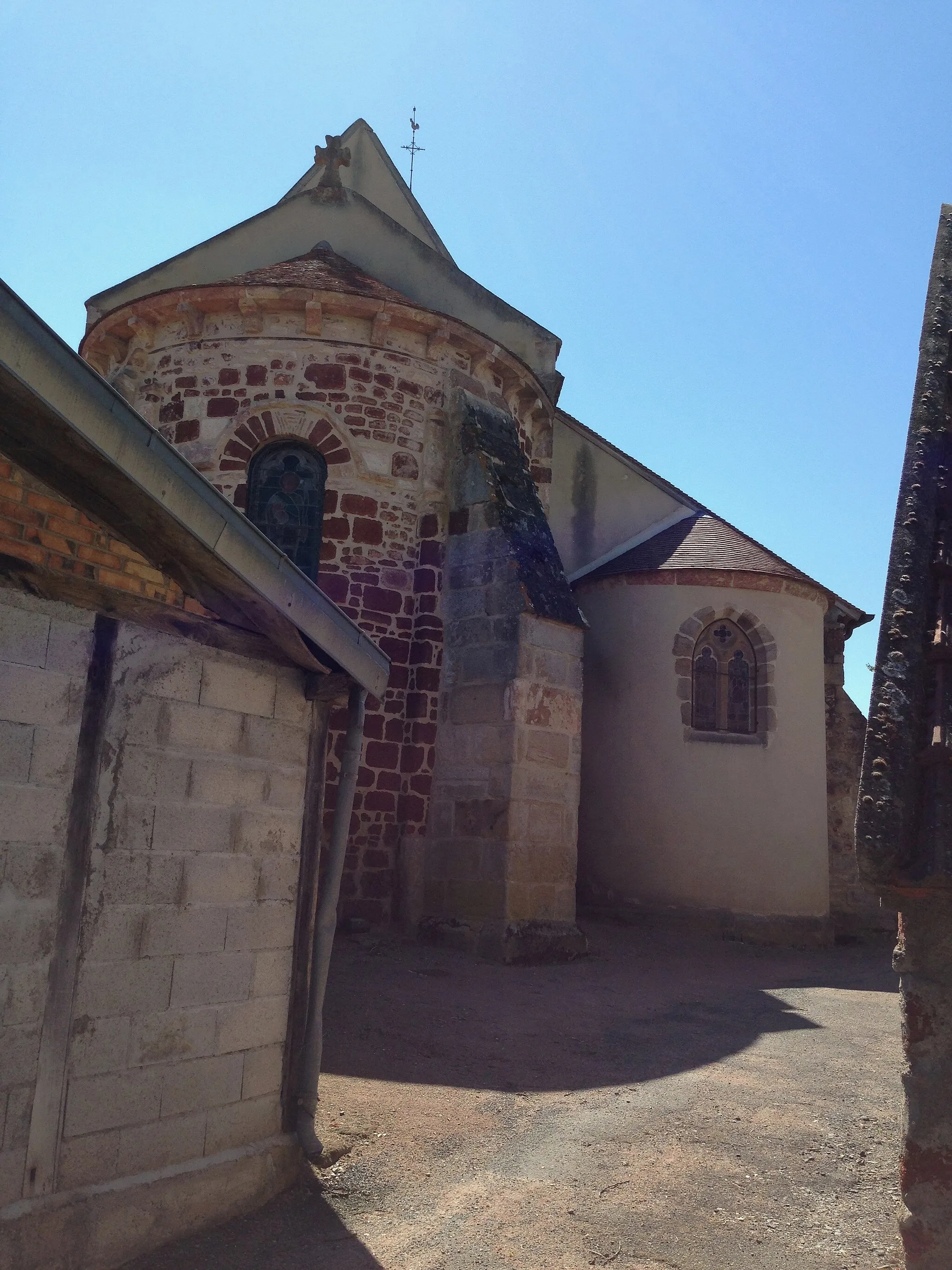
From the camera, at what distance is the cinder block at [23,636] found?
3389 millimetres

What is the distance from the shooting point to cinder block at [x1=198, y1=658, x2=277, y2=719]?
4082 mm

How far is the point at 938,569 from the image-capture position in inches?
120

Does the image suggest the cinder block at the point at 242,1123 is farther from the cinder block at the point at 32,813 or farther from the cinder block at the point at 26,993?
the cinder block at the point at 32,813

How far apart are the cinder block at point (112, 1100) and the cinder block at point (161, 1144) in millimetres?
43

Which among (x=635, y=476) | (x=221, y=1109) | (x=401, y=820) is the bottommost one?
(x=221, y=1109)

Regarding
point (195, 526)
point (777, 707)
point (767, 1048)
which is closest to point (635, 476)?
point (777, 707)

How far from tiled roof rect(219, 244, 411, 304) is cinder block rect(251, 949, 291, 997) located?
7.12m

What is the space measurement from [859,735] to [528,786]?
6.80m

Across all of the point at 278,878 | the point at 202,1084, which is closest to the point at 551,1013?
the point at 278,878

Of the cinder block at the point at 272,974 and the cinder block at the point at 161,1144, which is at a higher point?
the cinder block at the point at 272,974

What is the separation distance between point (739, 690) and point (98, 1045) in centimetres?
1002

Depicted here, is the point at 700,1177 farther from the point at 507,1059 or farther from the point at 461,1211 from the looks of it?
the point at 507,1059

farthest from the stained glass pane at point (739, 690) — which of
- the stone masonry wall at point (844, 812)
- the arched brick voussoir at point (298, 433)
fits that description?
the arched brick voussoir at point (298, 433)

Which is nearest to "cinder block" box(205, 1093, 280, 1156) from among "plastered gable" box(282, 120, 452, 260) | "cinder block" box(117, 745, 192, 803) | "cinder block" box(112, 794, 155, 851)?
"cinder block" box(112, 794, 155, 851)
